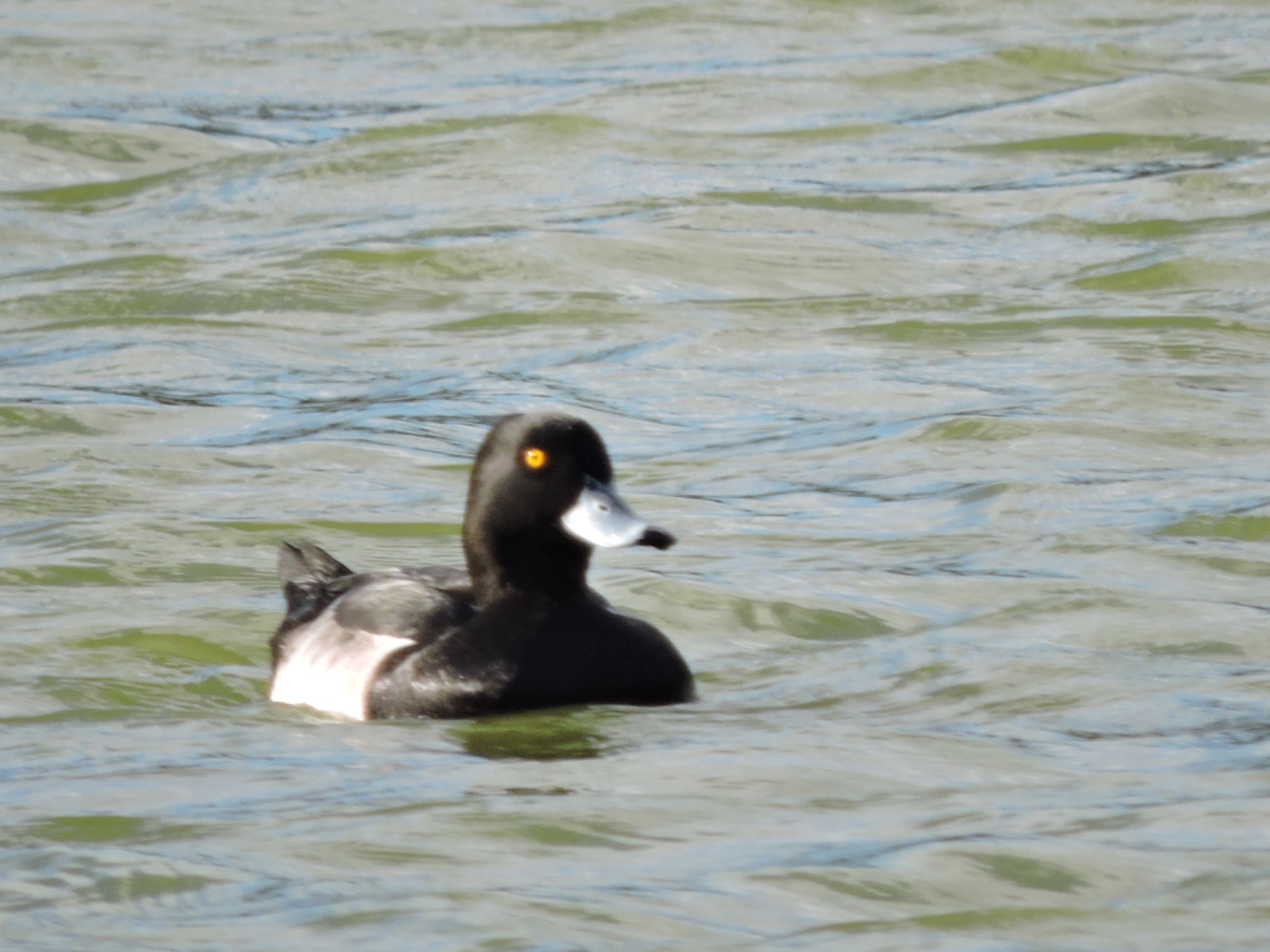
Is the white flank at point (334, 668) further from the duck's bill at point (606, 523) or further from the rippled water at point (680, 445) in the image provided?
the duck's bill at point (606, 523)

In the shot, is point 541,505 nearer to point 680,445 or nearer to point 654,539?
point 654,539

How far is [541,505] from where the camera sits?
6.99 metres

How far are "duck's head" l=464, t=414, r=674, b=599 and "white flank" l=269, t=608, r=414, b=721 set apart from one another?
0.38m

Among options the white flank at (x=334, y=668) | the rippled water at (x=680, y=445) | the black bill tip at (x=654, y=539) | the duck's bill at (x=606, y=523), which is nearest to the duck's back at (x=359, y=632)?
the white flank at (x=334, y=668)

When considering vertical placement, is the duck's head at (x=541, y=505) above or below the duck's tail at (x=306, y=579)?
above

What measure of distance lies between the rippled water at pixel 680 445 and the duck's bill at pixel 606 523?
0.53 m

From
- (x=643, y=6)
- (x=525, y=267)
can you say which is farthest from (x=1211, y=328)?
(x=643, y=6)

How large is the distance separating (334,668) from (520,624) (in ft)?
2.00

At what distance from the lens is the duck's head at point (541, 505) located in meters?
6.96

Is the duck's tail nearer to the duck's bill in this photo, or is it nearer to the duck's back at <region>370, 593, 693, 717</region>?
the duck's back at <region>370, 593, 693, 717</region>

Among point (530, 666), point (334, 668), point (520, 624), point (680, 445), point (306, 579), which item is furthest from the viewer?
point (680, 445)

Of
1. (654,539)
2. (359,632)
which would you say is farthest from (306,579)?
(654,539)

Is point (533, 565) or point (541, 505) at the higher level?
point (541, 505)

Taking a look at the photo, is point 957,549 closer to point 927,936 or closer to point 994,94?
point 927,936
